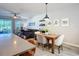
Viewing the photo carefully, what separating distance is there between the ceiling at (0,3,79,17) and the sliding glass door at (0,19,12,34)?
0.12m

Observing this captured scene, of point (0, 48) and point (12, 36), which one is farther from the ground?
point (12, 36)

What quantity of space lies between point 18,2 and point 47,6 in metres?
0.51

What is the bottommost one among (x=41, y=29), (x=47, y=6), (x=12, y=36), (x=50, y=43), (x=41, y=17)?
(x=50, y=43)

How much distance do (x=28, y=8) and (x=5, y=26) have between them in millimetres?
512

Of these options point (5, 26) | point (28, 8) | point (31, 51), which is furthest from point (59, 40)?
point (5, 26)

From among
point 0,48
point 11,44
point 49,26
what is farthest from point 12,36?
point 49,26

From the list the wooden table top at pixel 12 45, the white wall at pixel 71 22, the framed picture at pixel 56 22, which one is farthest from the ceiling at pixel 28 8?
the wooden table top at pixel 12 45

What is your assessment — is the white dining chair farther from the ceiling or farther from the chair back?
the ceiling

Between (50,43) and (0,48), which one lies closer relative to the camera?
(0,48)

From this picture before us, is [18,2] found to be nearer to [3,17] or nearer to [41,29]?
[3,17]

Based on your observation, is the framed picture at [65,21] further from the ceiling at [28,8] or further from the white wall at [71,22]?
the ceiling at [28,8]

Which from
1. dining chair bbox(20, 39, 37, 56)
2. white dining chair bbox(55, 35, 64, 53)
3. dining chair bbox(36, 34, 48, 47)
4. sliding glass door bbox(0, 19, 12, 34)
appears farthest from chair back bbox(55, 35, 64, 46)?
sliding glass door bbox(0, 19, 12, 34)

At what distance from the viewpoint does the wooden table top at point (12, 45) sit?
176 centimetres

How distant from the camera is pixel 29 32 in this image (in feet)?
6.23
